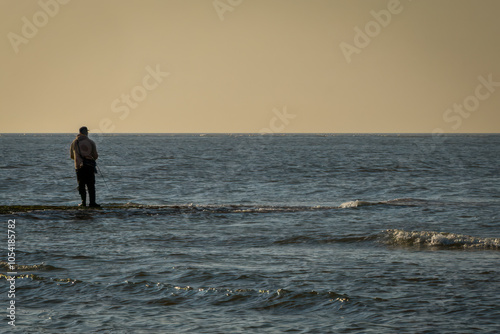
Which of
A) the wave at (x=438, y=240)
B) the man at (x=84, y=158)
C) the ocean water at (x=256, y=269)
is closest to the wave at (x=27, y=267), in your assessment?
the ocean water at (x=256, y=269)

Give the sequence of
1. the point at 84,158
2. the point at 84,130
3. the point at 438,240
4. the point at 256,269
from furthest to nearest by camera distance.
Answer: the point at 84,158
the point at 84,130
the point at 438,240
the point at 256,269

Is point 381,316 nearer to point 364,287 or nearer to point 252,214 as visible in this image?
point 364,287

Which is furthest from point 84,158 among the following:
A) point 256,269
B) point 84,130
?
point 256,269

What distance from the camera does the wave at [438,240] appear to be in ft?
43.1

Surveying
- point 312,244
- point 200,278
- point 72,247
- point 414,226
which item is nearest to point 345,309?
point 200,278

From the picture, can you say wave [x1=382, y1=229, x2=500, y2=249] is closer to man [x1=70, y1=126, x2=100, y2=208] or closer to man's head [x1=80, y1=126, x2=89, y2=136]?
man [x1=70, y1=126, x2=100, y2=208]

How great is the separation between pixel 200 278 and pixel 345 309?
2.45 metres

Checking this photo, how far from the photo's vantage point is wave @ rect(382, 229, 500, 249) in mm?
13148

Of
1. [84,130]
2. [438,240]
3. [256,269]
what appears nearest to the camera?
[256,269]

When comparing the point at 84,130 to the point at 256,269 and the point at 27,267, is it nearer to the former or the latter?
the point at 27,267

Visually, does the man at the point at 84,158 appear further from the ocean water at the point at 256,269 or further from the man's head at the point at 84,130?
the ocean water at the point at 256,269

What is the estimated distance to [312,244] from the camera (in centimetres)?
1363

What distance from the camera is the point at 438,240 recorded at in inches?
535

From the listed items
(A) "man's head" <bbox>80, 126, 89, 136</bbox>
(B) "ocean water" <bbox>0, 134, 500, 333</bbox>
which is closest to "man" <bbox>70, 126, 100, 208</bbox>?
(A) "man's head" <bbox>80, 126, 89, 136</bbox>
